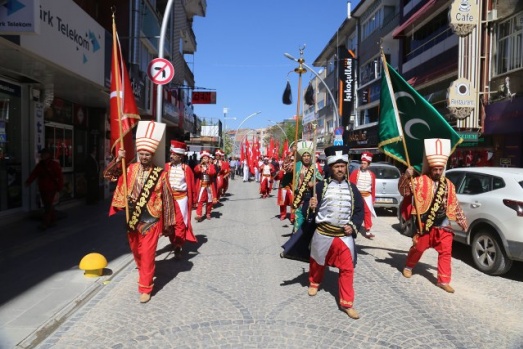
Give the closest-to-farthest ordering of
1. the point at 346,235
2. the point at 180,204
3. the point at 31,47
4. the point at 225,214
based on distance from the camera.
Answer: the point at 346,235 → the point at 31,47 → the point at 180,204 → the point at 225,214

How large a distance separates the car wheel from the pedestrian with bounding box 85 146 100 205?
10.8 m

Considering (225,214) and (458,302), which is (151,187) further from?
(225,214)

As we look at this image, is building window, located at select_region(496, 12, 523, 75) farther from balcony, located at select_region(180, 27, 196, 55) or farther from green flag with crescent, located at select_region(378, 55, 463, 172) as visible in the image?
balcony, located at select_region(180, 27, 196, 55)

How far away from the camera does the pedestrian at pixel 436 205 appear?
19.4ft

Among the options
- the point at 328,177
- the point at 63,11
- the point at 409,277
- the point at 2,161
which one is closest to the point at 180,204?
the point at 328,177

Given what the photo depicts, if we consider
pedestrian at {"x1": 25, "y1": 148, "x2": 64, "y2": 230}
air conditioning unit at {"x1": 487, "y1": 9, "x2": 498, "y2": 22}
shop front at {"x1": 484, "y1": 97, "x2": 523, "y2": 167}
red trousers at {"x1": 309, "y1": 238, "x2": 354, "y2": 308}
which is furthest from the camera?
air conditioning unit at {"x1": 487, "y1": 9, "x2": 498, "y2": 22}

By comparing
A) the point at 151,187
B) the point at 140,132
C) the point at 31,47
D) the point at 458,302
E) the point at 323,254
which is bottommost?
the point at 458,302

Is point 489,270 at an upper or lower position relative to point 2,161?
lower

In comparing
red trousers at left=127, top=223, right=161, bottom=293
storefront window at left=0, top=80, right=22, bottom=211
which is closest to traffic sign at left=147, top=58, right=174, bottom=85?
storefront window at left=0, top=80, right=22, bottom=211

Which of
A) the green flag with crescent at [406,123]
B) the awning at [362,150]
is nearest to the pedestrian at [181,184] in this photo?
the green flag with crescent at [406,123]

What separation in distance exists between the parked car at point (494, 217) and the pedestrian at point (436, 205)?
0.71 meters

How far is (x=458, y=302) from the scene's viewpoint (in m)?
5.32

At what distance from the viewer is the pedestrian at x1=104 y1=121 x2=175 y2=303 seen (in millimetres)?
5207

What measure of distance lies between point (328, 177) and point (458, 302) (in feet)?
6.93
